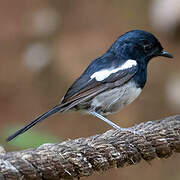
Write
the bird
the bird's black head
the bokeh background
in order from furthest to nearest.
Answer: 1. the bokeh background
2. the bird's black head
3. the bird

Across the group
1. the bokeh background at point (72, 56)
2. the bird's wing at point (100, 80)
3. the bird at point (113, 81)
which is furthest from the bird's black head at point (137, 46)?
the bokeh background at point (72, 56)

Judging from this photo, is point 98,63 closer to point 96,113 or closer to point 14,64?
point 96,113

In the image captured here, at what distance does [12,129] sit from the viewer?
404 cm

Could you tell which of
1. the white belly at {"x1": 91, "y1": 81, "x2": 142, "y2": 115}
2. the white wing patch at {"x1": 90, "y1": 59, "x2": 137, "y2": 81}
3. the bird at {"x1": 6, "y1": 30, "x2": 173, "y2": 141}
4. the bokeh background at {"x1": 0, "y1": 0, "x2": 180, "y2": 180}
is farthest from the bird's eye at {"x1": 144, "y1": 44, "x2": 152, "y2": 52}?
the bokeh background at {"x1": 0, "y1": 0, "x2": 180, "y2": 180}

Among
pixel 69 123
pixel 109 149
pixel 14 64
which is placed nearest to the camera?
pixel 109 149

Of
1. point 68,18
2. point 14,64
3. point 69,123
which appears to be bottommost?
point 69,123

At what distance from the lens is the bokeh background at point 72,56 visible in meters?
6.65

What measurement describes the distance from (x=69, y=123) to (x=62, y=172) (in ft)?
13.0

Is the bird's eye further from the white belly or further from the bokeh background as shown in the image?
the bokeh background

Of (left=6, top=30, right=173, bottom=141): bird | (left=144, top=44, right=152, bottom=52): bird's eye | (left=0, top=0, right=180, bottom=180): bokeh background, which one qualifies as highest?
(left=144, top=44, right=152, bottom=52): bird's eye

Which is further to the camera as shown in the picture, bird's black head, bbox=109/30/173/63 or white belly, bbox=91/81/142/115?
bird's black head, bbox=109/30/173/63

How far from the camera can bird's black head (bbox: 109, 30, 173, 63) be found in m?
4.31

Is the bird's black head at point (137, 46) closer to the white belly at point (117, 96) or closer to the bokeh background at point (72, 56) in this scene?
the white belly at point (117, 96)

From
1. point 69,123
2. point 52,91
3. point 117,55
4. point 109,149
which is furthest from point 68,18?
point 109,149
